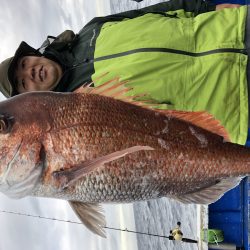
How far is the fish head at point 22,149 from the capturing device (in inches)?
94.8

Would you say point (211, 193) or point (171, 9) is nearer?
point (211, 193)

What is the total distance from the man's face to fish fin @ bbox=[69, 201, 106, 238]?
1773 millimetres

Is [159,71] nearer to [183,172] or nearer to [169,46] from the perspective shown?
[169,46]

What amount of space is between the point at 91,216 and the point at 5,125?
787 millimetres

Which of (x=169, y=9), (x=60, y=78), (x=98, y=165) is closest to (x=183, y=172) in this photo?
(x=98, y=165)

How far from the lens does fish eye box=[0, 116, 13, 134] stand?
2.42 m

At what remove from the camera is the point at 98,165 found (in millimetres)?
2330

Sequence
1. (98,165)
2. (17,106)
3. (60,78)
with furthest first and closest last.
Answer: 1. (60,78)
2. (17,106)
3. (98,165)

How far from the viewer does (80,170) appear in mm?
2354

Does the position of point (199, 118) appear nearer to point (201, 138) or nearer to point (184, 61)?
point (201, 138)

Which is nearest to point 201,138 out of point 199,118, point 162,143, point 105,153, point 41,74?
point 199,118

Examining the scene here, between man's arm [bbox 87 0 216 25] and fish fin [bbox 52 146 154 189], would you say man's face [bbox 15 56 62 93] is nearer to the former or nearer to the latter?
man's arm [bbox 87 0 216 25]

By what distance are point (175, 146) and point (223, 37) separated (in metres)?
1.40

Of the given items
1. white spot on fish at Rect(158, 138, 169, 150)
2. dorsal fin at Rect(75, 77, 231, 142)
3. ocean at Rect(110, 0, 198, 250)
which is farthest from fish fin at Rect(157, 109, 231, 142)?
ocean at Rect(110, 0, 198, 250)
